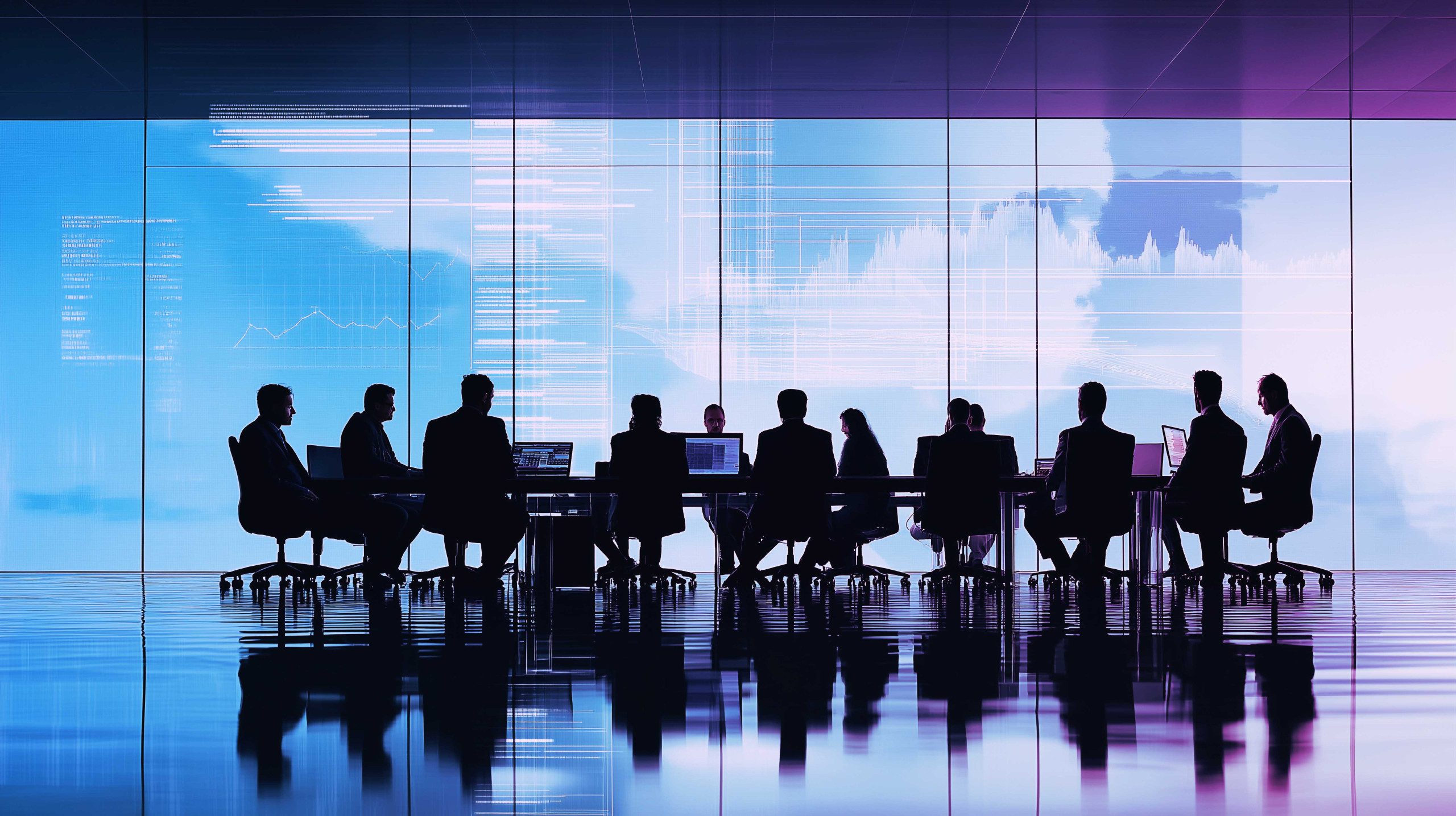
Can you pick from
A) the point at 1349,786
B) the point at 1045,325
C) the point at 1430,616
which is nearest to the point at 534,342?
the point at 1045,325

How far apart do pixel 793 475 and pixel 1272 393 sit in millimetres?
2981

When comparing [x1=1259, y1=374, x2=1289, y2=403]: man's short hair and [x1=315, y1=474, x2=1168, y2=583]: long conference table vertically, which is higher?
[x1=1259, y1=374, x2=1289, y2=403]: man's short hair

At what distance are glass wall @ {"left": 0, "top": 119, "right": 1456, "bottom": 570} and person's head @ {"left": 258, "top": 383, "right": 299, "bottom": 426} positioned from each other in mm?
2786

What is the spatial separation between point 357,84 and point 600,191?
2.14 meters

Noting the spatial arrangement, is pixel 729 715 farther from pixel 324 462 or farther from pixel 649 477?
pixel 324 462

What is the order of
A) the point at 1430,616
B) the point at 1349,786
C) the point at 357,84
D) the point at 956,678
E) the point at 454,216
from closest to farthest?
the point at 1349,786, the point at 956,678, the point at 1430,616, the point at 357,84, the point at 454,216

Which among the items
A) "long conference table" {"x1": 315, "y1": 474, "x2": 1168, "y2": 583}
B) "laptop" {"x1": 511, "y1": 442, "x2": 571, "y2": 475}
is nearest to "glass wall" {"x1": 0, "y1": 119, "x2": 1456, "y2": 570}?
"laptop" {"x1": 511, "y1": 442, "x2": 571, "y2": 475}

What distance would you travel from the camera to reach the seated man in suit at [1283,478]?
6.82 metres

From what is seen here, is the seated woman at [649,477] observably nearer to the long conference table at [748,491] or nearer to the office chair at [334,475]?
the long conference table at [748,491]

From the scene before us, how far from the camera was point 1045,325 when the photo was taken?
9.98 meters

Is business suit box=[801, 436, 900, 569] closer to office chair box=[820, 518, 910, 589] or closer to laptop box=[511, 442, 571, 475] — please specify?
office chair box=[820, 518, 910, 589]

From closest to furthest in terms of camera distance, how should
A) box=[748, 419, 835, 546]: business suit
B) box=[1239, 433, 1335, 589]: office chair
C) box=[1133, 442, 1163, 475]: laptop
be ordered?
box=[748, 419, 835, 546]: business suit < box=[1239, 433, 1335, 589]: office chair < box=[1133, 442, 1163, 475]: laptop

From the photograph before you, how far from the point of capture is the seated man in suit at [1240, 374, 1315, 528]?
22.4ft

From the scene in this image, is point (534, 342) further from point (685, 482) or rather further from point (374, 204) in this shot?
point (685, 482)
